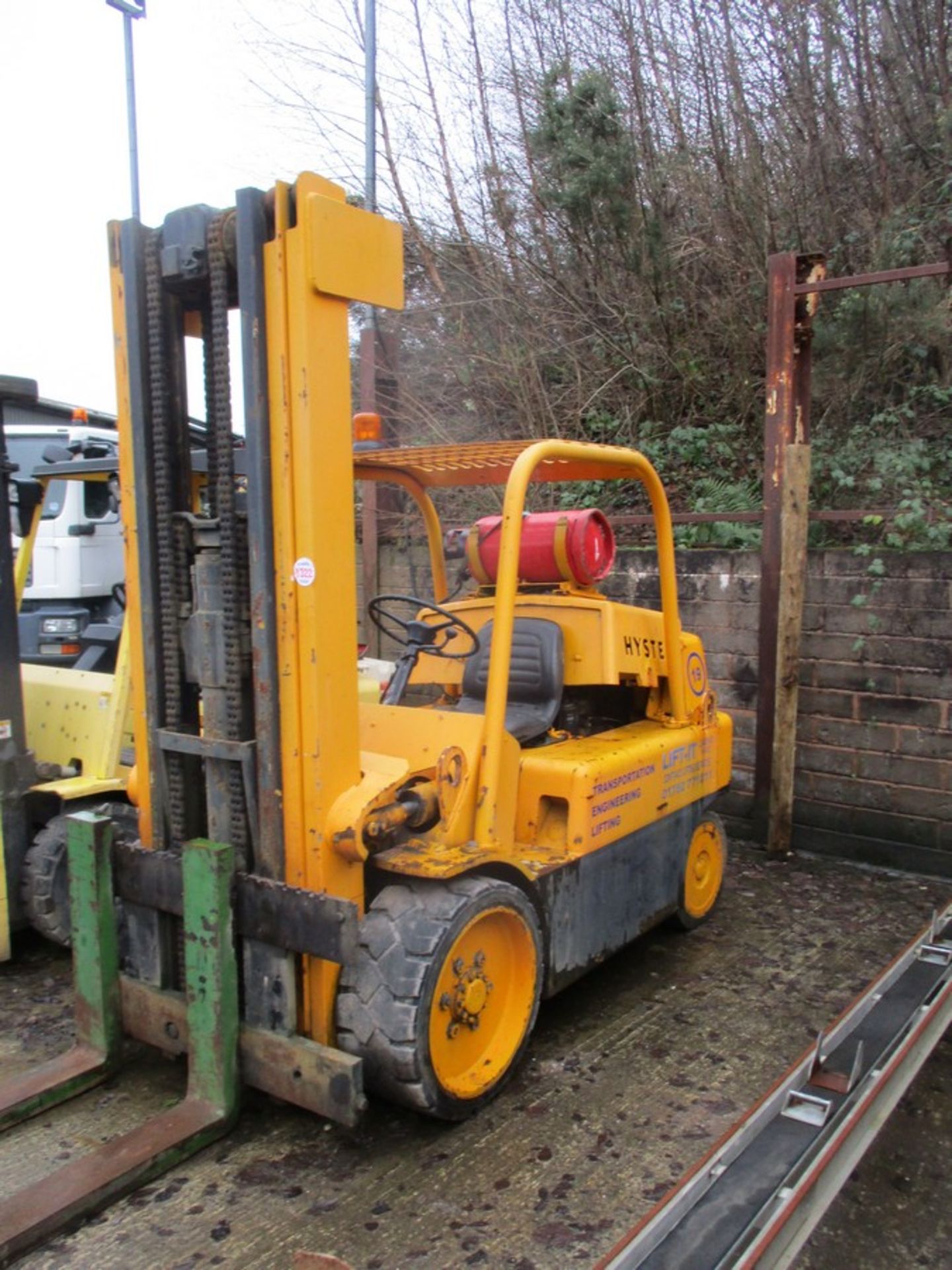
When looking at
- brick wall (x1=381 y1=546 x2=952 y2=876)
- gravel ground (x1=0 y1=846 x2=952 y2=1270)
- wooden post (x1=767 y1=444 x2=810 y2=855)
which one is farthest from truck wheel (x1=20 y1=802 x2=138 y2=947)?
brick wall (x1=381 y1=546 x2=952 y2=876)

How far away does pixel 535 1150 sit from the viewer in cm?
300

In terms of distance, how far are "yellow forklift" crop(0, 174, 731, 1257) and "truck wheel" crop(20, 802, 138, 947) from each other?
0.96 metres

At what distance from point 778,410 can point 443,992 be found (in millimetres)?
3896

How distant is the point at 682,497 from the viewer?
7648 millimetres

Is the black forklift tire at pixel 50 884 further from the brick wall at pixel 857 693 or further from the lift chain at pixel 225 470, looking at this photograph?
the brick wall at pixel 857 693

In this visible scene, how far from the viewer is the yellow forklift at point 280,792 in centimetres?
285

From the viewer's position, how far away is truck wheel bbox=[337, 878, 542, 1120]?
289 cm

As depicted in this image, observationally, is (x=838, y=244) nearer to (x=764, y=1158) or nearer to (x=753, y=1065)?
(x=753, y=1065)

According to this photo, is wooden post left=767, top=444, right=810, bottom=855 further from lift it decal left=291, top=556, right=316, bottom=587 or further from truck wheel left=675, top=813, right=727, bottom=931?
lift it decal left=291, top=556, right=316, bottom=587

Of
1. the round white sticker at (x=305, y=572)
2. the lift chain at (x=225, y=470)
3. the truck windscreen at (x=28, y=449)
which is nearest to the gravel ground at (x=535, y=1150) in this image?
the lift chain at (x=225, y=470)

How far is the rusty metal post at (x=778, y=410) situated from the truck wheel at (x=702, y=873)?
106 centimetres

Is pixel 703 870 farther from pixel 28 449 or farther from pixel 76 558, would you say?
pixel 28 449

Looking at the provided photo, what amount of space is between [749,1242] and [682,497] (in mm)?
6063

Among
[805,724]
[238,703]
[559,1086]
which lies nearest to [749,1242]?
[559,1086]
